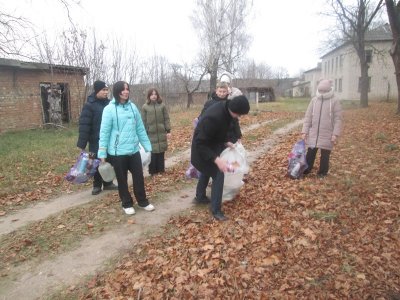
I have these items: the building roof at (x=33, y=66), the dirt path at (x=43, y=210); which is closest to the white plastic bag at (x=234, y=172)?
the dirt path at (x=43, y=210)

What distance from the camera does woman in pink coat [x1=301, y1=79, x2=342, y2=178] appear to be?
5.51 meters

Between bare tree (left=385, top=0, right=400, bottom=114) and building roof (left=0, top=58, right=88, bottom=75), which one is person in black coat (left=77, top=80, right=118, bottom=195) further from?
bare tree (left=385, top=0, right=400, bottom=114)

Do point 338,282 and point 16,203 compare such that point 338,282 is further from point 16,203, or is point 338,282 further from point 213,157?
point 16,203

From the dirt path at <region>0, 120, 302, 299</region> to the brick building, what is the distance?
10.7 meters

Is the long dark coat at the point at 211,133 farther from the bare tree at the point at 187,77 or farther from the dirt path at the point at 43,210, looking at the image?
the bare tree at the point at 187,77

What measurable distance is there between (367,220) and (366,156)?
12.2 ft

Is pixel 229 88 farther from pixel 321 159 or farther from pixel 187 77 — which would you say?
pixel 187 77

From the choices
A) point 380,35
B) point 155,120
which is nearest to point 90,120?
point 155,120

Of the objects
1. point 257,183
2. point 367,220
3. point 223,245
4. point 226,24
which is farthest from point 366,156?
point 226,24

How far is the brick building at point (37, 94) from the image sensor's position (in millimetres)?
14344

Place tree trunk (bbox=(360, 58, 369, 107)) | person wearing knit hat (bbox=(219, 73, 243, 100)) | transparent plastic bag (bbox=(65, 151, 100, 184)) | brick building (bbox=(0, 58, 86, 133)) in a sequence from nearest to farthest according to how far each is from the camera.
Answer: person wearing knit hat (bbox=(219, 73, 243, 100)), transparent plastic bag (bbox=(65, 151, 100, 184)), brick building (bbox=(0, 58, 86, 133)), tree trunk (bbox=(360, 58, 369, 107))

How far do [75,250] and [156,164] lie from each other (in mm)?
3293

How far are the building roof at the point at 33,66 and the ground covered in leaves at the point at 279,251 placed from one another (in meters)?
12.9

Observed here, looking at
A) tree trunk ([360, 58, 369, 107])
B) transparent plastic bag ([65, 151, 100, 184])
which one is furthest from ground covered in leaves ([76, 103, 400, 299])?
tree trunk ([360, 58, 369, 107])
